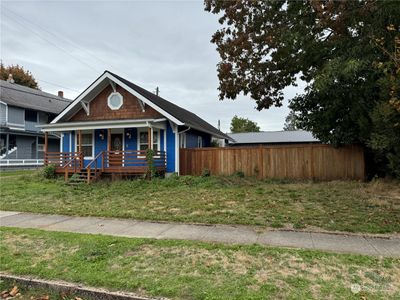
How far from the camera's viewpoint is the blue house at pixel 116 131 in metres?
15.4

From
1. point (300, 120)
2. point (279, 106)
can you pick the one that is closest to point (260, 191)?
point (279, 106)

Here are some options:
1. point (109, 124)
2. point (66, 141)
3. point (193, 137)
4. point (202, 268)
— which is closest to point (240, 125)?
point (193, 137)

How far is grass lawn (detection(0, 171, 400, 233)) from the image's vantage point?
7.11m

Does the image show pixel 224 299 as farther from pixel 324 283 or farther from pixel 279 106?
pixel 279 106

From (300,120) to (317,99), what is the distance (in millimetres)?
1446

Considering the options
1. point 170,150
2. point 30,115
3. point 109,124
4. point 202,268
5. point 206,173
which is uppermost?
point 30,115

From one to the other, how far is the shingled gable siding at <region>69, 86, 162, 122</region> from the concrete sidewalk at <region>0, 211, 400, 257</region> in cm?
953

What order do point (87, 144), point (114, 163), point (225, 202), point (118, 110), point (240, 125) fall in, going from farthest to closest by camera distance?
1. point (240, 125)
2. point (87, 144)
3. point (118, 110)
4. point (114, 163)
5. point (225, 202)

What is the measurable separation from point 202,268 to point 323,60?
10.0 metres

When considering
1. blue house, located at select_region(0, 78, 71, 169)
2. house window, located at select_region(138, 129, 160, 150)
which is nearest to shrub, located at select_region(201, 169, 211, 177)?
house window, located at select_region(138, 129, 160, 150)

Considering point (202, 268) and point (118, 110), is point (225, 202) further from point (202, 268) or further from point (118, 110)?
point (118, 110)

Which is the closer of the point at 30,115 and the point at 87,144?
the point at 87,144

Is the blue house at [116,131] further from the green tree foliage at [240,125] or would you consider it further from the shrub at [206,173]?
the green tree foliage at [240,125]

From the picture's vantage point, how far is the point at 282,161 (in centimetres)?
1515
